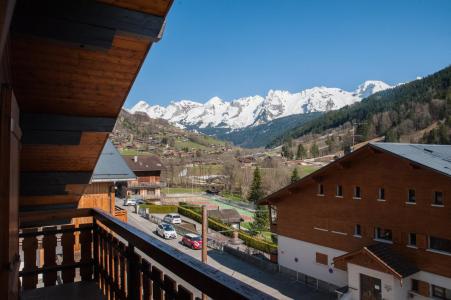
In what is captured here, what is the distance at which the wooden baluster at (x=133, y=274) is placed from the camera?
237cm

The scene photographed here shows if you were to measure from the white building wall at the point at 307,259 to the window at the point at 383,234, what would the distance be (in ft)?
7.19

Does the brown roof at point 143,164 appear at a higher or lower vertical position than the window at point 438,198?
higher

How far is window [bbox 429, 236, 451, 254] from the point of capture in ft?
44.6

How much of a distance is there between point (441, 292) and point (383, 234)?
3.02m

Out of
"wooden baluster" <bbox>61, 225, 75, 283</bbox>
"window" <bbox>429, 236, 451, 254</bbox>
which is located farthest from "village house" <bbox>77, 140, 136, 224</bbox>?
"window" <bbox>429, 236, 451, 254</bbox>

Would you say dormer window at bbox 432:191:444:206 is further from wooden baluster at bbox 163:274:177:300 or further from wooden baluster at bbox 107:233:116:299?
wooden baluster at bbox 163:274:177:300

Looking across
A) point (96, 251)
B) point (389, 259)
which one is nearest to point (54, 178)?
point (96, 251)

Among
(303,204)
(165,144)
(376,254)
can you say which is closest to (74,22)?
(376,254)

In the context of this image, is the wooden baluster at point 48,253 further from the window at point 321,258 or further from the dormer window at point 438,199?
the window at point 321,258

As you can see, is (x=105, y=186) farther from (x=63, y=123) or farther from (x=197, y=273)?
(x=197, y=273)

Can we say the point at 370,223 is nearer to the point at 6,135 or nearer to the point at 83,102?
the point at 83,102

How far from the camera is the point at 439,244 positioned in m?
13.9

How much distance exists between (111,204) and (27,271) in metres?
9.97

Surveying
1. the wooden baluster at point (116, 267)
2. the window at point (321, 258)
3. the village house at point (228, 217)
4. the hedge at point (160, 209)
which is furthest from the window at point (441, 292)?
the hedge at point (160, 209)
